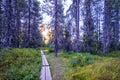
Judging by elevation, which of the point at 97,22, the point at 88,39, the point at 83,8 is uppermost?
the point at 83,8

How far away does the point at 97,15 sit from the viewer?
4138cm

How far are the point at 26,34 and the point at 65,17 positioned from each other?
9.28 m

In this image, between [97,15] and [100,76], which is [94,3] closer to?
[97,15]

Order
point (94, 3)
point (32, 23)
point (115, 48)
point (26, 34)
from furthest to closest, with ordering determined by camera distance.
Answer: point (32, 23) < point (26, 34) < point (94, 3) < point (115, 48)

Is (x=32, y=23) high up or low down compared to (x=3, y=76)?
up

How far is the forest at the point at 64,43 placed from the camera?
435 inches

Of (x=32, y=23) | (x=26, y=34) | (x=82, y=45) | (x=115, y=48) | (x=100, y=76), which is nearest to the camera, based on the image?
(x=100, y=76)

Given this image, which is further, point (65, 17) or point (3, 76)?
point (65, 17)

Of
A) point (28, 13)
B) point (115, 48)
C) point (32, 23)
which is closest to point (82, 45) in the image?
point (115, 48)

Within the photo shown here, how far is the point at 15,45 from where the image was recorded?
103 ft

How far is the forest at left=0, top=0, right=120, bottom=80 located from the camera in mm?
11042

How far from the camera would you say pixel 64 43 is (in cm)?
3222

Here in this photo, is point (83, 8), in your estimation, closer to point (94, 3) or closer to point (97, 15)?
point (94, 3)

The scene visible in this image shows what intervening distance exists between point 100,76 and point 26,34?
33.0m
